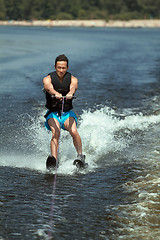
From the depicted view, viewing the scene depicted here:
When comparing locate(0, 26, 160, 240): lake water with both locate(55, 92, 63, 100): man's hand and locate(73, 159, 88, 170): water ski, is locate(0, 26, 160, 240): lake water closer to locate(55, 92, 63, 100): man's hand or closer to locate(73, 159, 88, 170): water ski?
locate(73, 159, 88, 170): water ski

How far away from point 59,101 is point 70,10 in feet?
632

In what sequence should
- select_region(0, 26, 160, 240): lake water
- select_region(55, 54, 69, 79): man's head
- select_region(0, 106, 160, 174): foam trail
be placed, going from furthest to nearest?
1. select_region(0, 106, 160, 174): foam trail
2. select_region(55, 54, 69, 79): man's head
3. select_region(0, 26, 160, 240): lake water

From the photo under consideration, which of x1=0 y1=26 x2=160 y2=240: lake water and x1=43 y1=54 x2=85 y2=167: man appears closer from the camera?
x1=0 y1=26 x2=160 y2=240: lake water

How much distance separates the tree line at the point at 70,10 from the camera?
7288 inches

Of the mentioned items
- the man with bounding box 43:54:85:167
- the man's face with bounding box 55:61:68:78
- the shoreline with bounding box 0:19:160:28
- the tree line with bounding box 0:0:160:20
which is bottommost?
the man with bounding box 43:54:85:167

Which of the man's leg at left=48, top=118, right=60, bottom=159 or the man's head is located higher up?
the man's head

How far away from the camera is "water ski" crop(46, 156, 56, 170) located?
21.5 feet

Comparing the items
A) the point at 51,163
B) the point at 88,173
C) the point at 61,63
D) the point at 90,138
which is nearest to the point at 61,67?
the point at 61,63

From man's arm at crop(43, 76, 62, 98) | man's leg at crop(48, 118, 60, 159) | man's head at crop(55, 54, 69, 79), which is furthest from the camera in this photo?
man's leg at crop(48, 118, 60, 159)

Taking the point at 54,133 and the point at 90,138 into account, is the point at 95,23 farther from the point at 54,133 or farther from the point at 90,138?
the point at 54,133

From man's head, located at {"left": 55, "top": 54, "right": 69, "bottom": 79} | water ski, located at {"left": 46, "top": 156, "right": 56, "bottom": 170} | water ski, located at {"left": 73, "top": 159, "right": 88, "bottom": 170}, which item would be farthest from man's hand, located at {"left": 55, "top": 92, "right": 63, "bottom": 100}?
water ski, located at {"left": 73, "top": 159, "right": 88, "bottom": 170}

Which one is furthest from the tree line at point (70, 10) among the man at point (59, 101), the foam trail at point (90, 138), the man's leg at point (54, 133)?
the man's leg at point (54, 133)

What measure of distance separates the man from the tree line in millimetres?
177110

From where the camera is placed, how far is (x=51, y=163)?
6594mm
